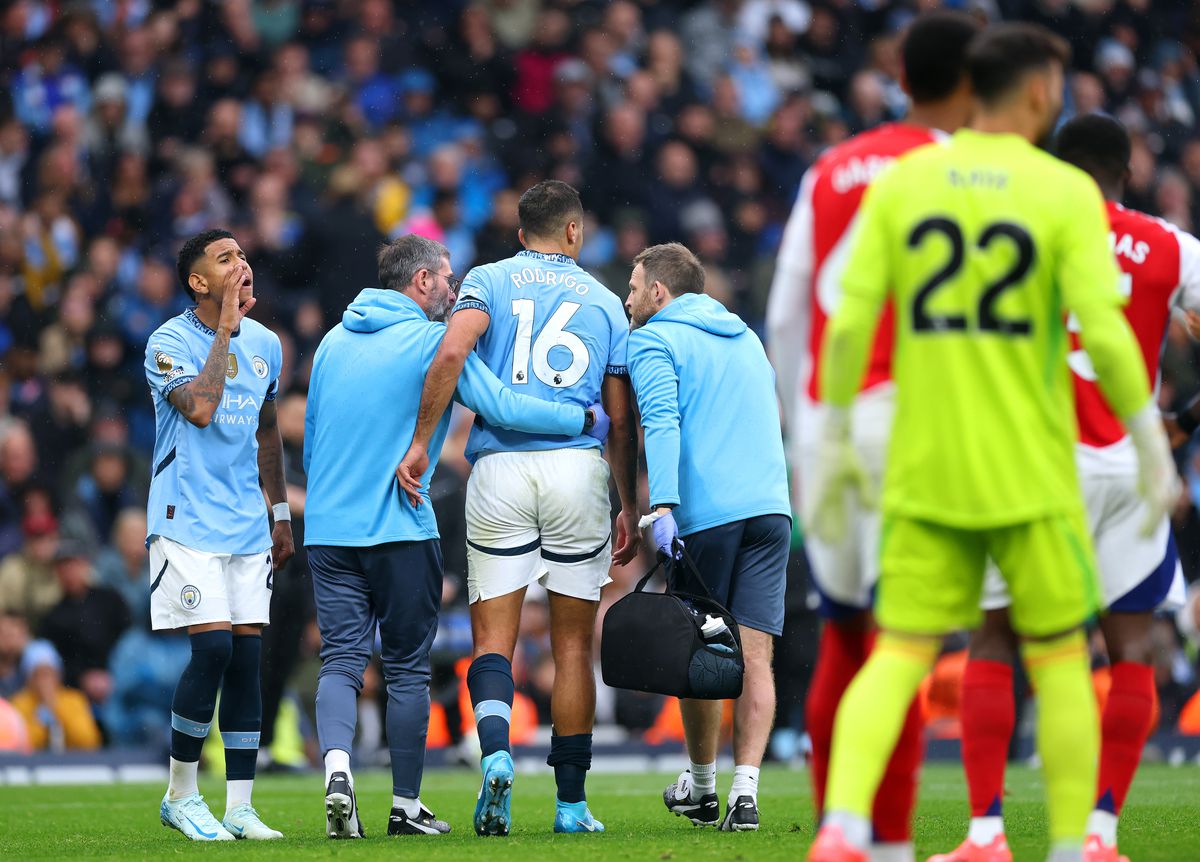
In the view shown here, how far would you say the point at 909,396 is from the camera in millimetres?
4480

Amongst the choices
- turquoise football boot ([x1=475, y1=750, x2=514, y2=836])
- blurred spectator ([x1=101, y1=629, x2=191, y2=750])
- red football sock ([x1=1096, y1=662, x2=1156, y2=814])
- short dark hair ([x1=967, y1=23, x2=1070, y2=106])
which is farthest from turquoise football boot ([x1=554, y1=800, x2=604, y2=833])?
blurred spectator ([x1=101, y1=629, x2=191, y2=750])

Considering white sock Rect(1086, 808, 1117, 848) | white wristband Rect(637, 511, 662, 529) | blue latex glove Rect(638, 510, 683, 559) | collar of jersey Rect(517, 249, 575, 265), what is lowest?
white sock Rect(1086, 808, 1117, 848)

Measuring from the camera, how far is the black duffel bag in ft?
22.7

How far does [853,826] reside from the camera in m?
4.25

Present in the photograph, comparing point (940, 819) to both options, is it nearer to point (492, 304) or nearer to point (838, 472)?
point (492, 304)

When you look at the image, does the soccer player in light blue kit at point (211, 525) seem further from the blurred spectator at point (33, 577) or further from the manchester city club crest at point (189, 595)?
the blurred spectator at point (33, 577)

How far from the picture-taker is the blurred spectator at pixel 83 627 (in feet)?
44.5

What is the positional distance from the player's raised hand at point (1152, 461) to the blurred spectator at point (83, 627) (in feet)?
34.6

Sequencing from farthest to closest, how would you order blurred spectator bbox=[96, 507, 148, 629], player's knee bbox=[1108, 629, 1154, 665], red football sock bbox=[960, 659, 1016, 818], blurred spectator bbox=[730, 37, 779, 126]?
blurred spectator bbox=[730, 37, 779, 126] < blurred spectator bbox=[96, 507, 148, 629] < player's knee bbox=[1108, 629, 1154, 665] < red football sock bbox=[960, 659, 1016, 818]

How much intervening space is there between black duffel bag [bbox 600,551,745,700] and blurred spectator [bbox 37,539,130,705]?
7.49 metres

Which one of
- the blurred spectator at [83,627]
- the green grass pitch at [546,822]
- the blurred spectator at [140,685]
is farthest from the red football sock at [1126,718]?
the blurred spectator at [83,627]

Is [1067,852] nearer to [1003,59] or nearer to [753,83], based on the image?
[1003,59]

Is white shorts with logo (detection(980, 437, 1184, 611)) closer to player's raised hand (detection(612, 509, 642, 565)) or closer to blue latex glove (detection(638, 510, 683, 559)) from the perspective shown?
blue latex glove (detection(638, 510, 683, 559))

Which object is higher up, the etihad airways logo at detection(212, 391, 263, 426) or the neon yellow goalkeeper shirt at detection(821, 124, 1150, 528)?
the neon yellow goalkeeper shirt at detection(821, 124, 1150, 528)
